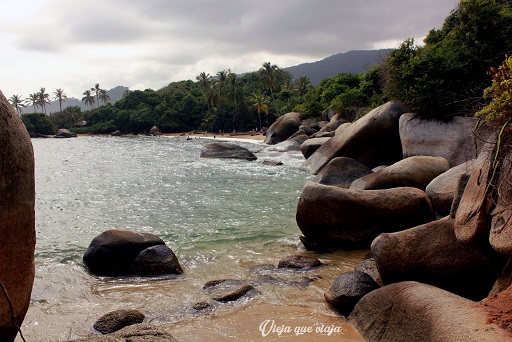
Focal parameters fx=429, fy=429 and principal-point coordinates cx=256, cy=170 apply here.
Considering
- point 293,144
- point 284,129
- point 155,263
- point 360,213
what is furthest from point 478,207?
point 284,129

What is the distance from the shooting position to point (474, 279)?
518cm

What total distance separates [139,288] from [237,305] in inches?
76.4

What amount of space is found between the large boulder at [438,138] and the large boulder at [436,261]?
911 centimetres

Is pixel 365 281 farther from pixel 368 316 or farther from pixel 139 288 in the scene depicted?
pixel 139 288

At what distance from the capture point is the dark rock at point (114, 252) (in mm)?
8078

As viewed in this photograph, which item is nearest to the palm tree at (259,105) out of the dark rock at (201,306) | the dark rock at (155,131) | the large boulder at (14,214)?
the dark rock at (155,131)

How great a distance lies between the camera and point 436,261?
537 cm

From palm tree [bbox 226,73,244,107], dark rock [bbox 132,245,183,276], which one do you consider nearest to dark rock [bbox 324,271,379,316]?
dark rock [bbox 132,245,183,276]

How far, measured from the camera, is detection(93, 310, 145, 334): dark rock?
5754mm

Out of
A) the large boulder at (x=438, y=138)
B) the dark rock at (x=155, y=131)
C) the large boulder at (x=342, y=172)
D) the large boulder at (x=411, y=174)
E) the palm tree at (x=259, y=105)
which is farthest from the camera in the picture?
the dark rock at (x=155, y=131)

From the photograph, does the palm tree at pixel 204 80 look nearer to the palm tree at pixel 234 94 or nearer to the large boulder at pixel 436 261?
the palm tree at pixel 234 94

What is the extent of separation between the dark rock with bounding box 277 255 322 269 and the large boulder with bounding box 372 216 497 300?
2.19 meters

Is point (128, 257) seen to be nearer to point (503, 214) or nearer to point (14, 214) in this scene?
point (14, 214)

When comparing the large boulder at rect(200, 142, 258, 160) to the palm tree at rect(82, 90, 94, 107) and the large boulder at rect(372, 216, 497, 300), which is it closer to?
the large boulder at rect(372, 216, 497, 300)
